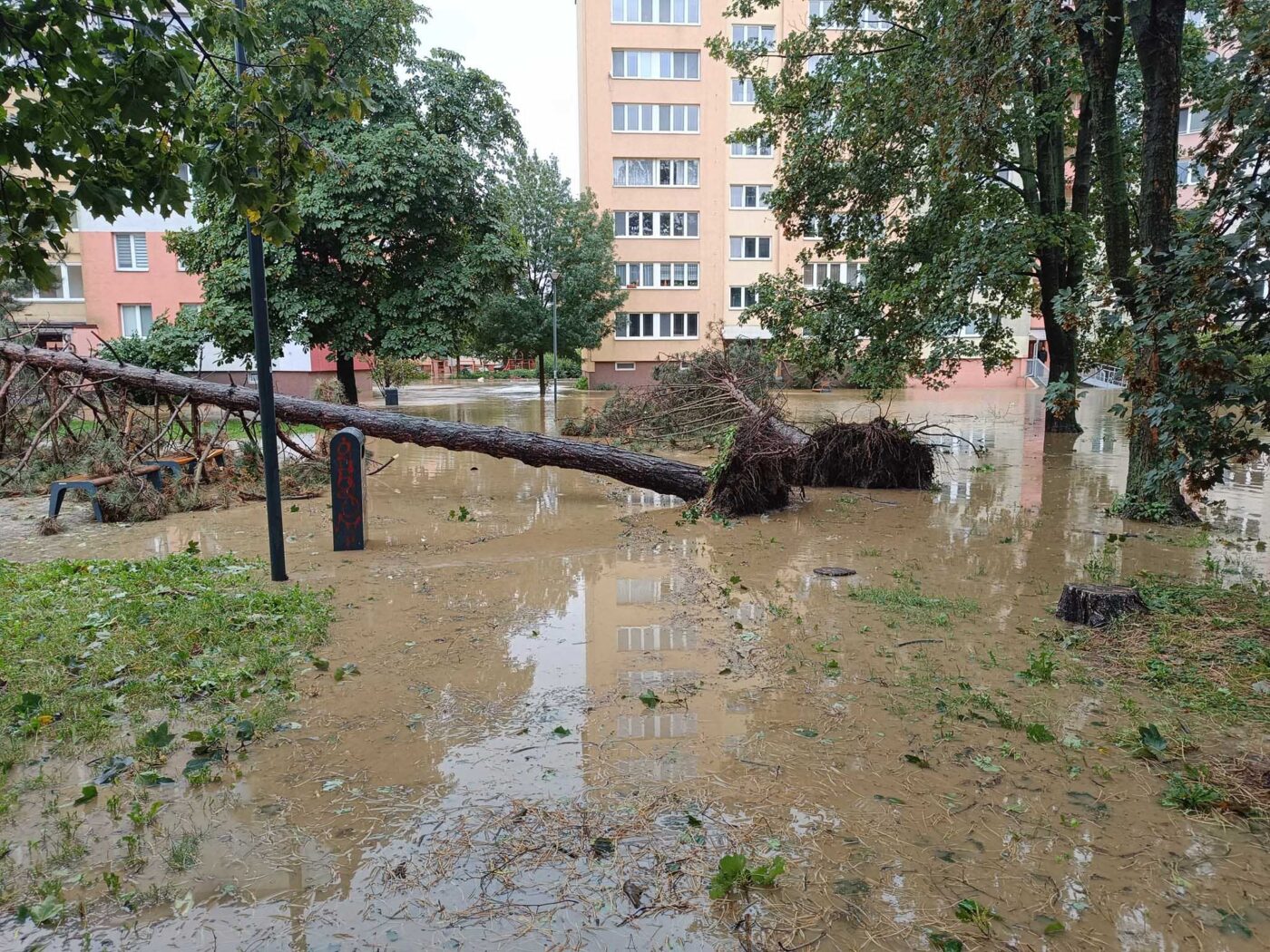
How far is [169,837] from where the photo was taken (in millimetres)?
3416

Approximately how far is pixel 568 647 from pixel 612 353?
39141 mm

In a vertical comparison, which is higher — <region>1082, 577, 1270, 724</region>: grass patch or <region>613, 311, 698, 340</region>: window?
<region>613, 311, 698, 340</region>: window

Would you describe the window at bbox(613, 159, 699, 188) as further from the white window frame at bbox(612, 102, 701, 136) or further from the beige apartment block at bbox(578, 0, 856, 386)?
the white window frame at bbox(612, 102, 701, 136)

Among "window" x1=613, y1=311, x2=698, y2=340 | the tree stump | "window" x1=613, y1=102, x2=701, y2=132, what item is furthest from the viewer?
"window" x1=613, y1=311, x2=698, y2=340

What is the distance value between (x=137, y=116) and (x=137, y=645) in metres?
3.59

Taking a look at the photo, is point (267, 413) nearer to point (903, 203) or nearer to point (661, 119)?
point (903, 203)

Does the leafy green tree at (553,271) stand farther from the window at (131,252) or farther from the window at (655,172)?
the window at (131,252)

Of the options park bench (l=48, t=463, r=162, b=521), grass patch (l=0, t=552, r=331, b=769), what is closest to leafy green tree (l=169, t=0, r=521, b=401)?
park bench (l=48, t=463, r=162, b=521)

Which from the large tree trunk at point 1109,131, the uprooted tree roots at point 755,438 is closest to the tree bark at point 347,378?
the uprooted tree roots at point 755,438

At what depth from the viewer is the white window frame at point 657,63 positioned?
42.2m

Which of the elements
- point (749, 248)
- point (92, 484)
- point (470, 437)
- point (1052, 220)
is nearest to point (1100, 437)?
point (1052, 220)

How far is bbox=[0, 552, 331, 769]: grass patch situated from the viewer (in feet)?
15.0

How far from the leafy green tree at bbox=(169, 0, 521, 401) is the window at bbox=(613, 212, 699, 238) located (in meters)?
19.6

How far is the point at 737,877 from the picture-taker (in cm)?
311
